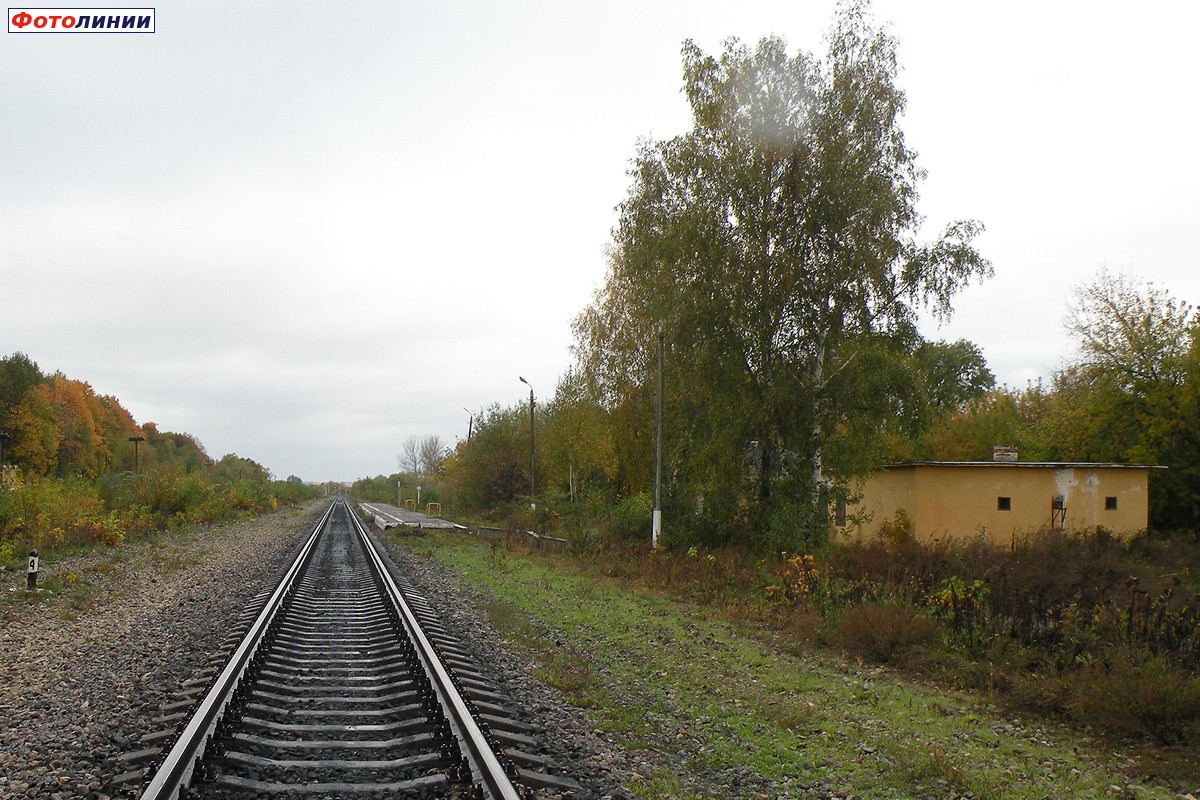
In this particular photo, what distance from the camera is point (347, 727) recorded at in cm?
610

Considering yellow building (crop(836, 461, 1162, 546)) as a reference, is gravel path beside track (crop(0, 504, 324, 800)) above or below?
below

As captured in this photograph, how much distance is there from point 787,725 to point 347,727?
3.64 meters

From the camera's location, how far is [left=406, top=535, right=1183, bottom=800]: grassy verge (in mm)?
5801

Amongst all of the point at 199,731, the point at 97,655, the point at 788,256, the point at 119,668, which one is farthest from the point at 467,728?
the point at 788,256

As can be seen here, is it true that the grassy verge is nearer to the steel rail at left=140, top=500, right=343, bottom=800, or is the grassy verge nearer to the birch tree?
the steel rail at left=140, top=500, right=343, bottom=800

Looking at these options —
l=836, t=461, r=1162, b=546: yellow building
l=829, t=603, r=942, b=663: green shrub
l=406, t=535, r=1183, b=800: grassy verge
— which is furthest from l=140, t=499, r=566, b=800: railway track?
l=836, t=461, r=1162, b=546: yellow building

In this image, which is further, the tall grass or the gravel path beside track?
the tall grass

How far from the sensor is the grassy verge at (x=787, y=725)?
5.80m

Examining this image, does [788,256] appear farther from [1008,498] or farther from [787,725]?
[787,725]

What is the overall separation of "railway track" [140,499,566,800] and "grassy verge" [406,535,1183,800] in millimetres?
1037

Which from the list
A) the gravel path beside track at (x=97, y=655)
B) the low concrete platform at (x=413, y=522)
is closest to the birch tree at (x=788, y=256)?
the gravel path beside track at (x=97, y=655)

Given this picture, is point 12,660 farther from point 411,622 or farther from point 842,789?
point 842,789

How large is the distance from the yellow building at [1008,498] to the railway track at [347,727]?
19510 mm

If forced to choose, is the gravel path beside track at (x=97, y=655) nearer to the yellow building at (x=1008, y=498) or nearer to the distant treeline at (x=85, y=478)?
the distant treeline at (x=85, y=478)
